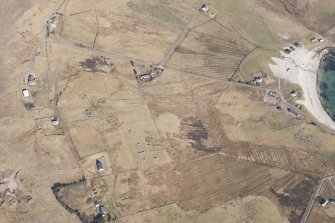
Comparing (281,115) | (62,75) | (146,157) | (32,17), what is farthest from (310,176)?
(32,17)

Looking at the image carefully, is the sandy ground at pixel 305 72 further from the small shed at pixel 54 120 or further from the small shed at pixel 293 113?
the small shed at pixel 54 120

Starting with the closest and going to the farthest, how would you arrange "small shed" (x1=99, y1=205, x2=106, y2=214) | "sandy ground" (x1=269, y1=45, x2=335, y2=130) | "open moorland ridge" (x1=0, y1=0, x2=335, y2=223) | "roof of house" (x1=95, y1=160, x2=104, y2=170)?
"small shed" (x1=99, y1=205, x2=106, y2=214), "open moorland ridge" (x1=0, y1=0, x2=335, y2=223), "roof of house" (x1=95, y1=160, x2=104, y2=170), "sandy ground" (x1=269, y1=45, x2=335, y2=130)

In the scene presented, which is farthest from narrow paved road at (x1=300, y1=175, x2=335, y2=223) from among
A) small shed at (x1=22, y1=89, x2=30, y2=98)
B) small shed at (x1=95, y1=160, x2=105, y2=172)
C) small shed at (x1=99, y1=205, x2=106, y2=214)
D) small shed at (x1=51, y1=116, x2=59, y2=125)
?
small shed at (x1=22, y1=89, x2=30, y2=98)

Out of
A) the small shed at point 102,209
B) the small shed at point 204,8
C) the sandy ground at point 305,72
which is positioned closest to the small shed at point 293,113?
the sandy ground at point 305,72

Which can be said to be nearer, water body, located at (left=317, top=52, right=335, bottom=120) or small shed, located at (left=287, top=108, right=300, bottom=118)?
small shed, located at (left=287, top=108, right=300, bottom=118)

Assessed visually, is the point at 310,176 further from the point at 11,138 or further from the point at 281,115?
the point at 11,138

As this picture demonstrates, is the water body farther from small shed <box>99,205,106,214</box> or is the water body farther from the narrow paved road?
small shed <box>99,205,106,214</box>

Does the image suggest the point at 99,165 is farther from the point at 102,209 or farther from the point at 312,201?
the point at 312,201

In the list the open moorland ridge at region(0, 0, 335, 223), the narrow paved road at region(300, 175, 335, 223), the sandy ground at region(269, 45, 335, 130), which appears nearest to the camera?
the narrow paved road at region(300, 175, 335, 223)
